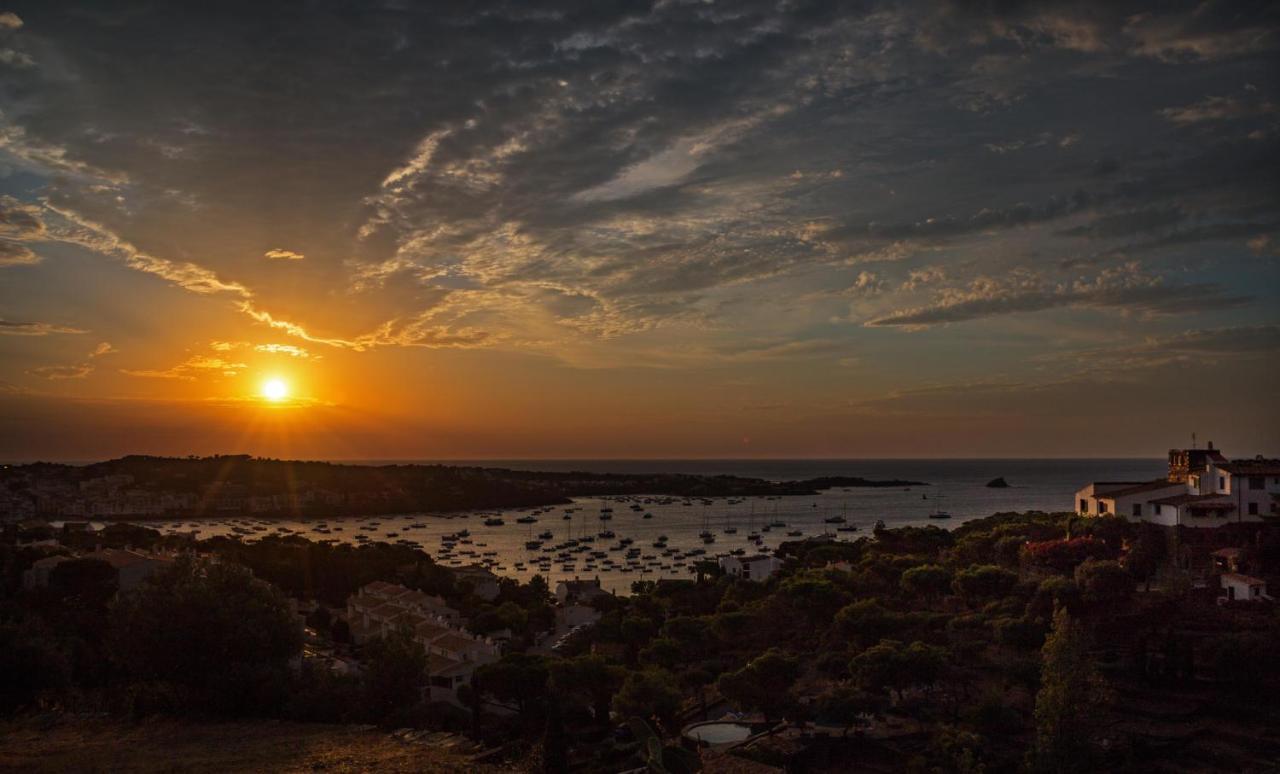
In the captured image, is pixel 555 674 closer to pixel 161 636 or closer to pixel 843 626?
A: pixel 843 626

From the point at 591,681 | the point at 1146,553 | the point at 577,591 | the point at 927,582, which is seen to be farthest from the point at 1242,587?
the point at 577,591

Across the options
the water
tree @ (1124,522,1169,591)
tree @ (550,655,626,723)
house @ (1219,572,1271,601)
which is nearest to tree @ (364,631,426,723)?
tree @ (550,655,626,723)

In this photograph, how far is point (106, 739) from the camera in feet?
37.3

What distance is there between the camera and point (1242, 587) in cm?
2481

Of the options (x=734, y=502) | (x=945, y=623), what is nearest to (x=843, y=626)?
(x=945, y=623)

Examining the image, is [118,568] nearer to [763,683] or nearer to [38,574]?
[38,574]

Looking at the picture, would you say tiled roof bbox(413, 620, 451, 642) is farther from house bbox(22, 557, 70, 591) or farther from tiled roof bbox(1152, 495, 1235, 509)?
tiled roof bbox(1152, 495, 1235, 509)

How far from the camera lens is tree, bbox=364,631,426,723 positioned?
1677cm

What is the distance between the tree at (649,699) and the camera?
765 inches

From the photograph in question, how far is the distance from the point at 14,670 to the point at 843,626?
66.9 ft

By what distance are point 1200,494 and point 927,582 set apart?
12.1 meters

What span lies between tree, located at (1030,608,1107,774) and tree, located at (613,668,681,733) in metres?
7.97

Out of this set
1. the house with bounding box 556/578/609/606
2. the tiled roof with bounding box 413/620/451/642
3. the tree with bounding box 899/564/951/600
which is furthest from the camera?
the house with bounding box 556/578/609/606

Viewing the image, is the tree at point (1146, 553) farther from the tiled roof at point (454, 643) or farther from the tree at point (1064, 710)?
the tiled roof at point (454, 643)
